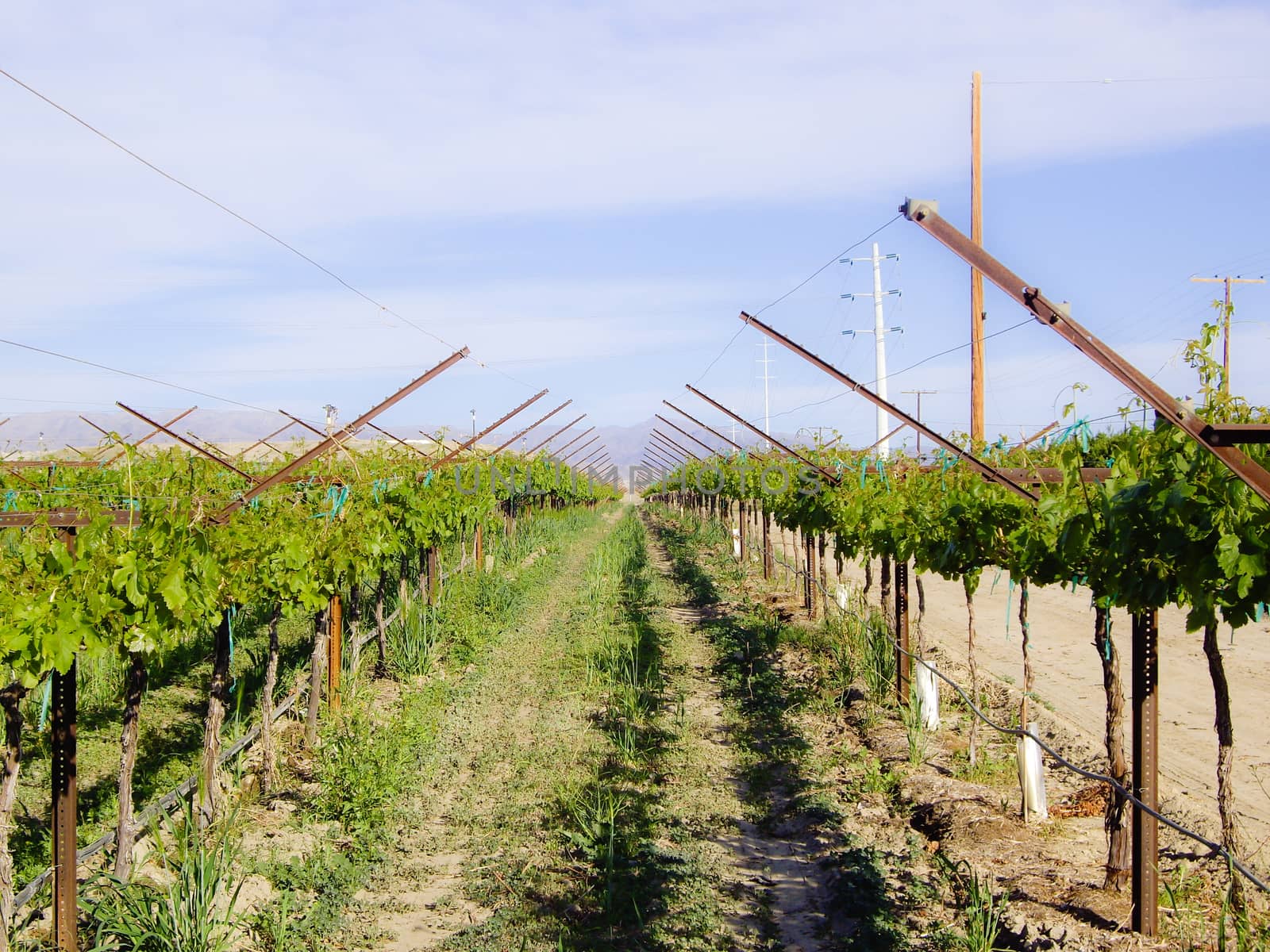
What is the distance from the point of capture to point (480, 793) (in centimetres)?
697

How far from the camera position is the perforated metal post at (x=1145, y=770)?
4473 mm

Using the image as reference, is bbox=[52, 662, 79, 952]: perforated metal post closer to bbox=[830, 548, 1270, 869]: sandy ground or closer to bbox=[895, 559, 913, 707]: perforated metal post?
bbox=[830, 548, 1270, 869]: sandy ground

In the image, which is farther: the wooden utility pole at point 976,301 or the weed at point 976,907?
the wooden utility pole at point 976,301

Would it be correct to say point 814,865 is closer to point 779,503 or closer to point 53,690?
point 53,690

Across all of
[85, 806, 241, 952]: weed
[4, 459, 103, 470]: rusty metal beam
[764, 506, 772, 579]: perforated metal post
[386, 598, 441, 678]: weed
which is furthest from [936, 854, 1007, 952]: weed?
[4, 459, 103, 470]: rusty metal beam

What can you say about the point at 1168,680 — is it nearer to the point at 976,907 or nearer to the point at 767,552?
the point at 976,907

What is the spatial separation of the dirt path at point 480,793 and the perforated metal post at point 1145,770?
309 centimetres

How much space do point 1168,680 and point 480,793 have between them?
24.0ft

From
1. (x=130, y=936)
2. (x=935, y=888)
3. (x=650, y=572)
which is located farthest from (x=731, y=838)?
(x=650, y=572)

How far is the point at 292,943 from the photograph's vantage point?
4750mm

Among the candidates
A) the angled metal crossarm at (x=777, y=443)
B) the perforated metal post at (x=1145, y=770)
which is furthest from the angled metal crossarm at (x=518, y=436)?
the perforated metal post at (x=1145, y=770)

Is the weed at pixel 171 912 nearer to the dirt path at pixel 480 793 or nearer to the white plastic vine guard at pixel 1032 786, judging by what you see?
the dirt path at pixel 480 793

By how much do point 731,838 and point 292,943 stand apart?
265 centimetres

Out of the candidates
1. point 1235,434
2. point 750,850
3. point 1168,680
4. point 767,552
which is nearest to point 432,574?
point 767,552
